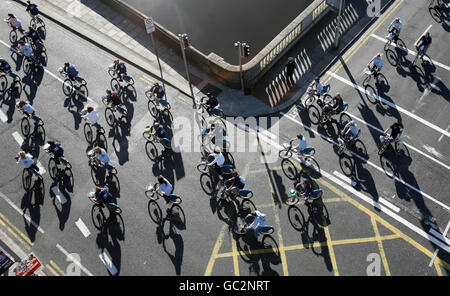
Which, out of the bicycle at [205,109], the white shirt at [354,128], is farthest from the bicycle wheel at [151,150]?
the white shirt at [354,128]

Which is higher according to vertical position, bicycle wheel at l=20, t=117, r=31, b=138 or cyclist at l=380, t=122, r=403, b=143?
bicycle wheel at l=20, t=117, r=31, b=138

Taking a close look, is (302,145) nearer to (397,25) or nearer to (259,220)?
(259,220)

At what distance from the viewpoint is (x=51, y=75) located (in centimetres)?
2350

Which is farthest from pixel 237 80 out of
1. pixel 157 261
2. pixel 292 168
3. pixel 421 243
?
pixel 421 243

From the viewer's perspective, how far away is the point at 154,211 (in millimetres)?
17844

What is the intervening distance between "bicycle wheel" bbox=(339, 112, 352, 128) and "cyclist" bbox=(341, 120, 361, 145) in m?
1.35

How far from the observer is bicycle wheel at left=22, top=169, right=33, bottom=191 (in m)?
19.0

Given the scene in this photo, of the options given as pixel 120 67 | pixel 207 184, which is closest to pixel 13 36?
pixel 120 67

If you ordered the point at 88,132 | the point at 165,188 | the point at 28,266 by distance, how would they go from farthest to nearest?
the point at 88,132
the point at 165,188
the point at 28,266

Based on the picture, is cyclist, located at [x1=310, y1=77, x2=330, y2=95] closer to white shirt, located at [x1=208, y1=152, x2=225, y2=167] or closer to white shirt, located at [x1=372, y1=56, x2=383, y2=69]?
white shirt, located at [x1=372, y1=56, x2=383, y2=69]

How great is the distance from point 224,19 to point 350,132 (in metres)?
13.2

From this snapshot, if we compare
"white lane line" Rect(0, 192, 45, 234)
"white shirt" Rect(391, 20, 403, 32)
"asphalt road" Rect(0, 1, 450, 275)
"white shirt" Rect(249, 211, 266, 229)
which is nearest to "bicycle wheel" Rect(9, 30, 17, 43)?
"asphalt road" Rect(0, 1, 450, 275)

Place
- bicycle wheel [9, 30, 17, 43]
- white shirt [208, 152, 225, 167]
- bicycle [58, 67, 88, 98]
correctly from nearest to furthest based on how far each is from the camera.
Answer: white shirt [208, 152, 225, 167] → bicycle [58, 67, 88, 98] → bicycle wheel [9, 30, 17, 43]

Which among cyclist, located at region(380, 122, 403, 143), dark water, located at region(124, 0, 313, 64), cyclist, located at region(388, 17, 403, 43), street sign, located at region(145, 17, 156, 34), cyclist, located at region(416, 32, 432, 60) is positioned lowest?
cyclist, located at region(380, 122, 403, 143)
